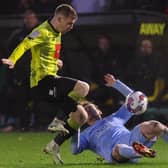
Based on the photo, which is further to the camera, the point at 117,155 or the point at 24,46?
the point at 24,46

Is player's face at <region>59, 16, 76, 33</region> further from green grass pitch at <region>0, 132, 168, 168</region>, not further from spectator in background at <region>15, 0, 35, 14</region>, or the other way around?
spectator in background at <region>15, 0, 35, 14</region>

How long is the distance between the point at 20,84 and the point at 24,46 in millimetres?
Result: 6299

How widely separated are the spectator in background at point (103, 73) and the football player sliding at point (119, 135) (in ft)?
20.3

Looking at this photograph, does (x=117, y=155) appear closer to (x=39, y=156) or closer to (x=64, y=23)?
(x=39, y=156)

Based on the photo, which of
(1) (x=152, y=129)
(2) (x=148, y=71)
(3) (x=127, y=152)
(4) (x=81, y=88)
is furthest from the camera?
(2) (x=148, y=71)

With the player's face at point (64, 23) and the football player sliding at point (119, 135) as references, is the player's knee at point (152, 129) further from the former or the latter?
the player's face at point (64, 23)

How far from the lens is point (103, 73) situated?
16531 millimetres

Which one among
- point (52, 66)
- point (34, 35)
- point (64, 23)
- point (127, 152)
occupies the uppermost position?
point (64, 23)

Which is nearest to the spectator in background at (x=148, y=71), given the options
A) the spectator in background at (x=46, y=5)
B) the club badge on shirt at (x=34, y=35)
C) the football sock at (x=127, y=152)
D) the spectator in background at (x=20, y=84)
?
the spectator in background at (x=46, y=5)

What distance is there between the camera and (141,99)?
33.0 feet

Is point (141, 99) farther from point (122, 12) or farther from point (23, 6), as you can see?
point (23, 6)

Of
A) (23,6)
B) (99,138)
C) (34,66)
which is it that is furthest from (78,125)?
(23,6)

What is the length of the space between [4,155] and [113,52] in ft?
19.6

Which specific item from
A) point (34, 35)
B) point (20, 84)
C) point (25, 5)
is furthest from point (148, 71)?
point (34, 35)
